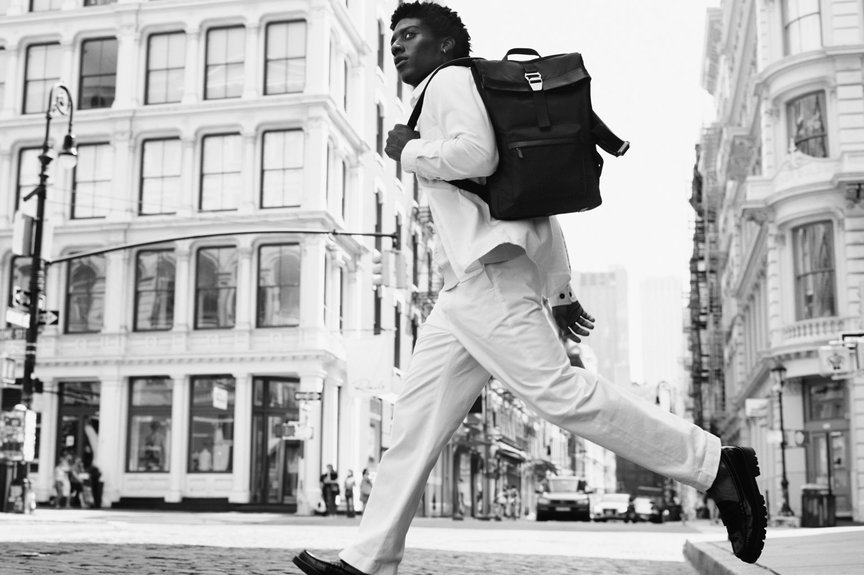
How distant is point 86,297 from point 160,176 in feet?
15.8

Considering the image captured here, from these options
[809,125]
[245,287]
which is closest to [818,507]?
[809,125]

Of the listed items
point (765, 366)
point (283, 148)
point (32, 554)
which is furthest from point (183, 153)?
point (32, 554)

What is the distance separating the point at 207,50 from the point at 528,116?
3818 centimetres

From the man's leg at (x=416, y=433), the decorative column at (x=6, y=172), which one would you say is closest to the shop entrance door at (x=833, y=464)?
the decorative column at (x=6, y=172)

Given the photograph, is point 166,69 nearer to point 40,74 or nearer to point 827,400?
point 40,74

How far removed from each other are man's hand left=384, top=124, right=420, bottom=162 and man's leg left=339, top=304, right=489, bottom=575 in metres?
0.56

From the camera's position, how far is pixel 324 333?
3844 centimetres

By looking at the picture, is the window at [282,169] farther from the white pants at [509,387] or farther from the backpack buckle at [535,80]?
the backpack buckle at [535,80]

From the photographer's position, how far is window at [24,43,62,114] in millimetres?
41375

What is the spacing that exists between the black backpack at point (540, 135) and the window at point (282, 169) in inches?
1378

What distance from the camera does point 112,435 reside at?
38.3 m

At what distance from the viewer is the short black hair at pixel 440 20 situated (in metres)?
4.51

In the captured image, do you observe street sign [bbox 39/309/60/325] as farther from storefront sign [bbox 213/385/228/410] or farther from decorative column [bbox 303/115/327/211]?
decorative column [bbox 303/115/327/211]

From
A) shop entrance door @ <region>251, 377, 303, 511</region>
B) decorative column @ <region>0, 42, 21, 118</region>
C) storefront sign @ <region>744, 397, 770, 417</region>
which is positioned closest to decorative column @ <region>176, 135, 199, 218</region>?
shop entrance door @ <region>251, 377, 303, 511</region>
